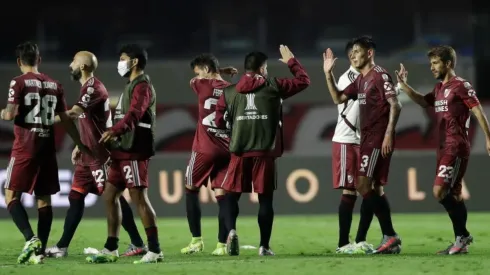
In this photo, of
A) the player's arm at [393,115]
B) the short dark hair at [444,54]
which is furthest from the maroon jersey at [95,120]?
the short dark hair at [444,54]

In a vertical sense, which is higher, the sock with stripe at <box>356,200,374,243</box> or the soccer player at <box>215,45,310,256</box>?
the soccer player at <box>215,45,310,256</box>

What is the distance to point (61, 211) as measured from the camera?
17.0 m

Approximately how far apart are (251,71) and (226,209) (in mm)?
1342

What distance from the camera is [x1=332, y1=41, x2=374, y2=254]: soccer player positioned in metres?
10.8

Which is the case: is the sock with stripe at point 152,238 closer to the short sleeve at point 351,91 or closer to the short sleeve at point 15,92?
the short sleeve at point 15,92

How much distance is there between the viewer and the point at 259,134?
1053 centimetres

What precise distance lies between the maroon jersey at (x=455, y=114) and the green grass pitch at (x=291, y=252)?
3.28 feet

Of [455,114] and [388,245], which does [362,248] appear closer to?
[388,245]

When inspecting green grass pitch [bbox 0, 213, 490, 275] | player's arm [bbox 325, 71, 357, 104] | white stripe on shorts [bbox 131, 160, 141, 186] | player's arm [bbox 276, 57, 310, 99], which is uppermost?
player's arm [bbox 276, 57, 310, 99]

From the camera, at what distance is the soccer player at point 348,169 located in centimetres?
1079

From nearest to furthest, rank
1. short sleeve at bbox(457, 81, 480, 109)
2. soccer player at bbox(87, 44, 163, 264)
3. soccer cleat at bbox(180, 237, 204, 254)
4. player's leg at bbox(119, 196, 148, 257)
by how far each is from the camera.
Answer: soccer player at bbox(87, 44, 163, 264) → short sleeve at bbox(457, 81, 480, 109) → player's leg at bbox(119, 196, 148, 257) → soccer cleat at bbox(180, 237, 204, 254)

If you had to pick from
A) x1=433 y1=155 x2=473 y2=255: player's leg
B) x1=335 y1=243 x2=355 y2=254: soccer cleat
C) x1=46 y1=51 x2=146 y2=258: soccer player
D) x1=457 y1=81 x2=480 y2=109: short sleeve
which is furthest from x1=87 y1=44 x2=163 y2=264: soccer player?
x1=457 y1=81 x2=480 y2=109: short sleeve

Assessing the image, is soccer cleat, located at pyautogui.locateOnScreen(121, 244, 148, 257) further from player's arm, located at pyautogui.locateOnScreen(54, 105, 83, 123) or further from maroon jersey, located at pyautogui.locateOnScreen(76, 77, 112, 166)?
player's arm, located at pyautogui.locateOnScreen(54, 105, 83, 123)

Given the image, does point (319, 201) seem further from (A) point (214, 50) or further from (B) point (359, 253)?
(B) point (359, 253)
